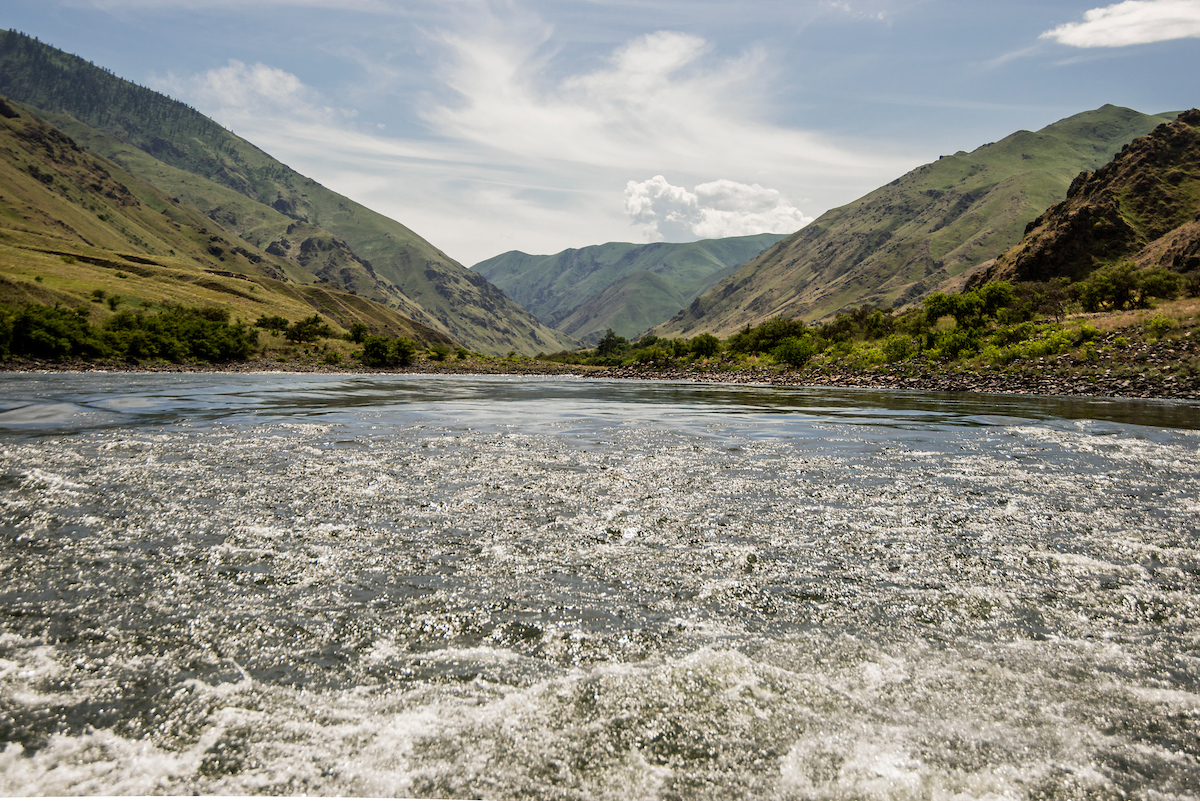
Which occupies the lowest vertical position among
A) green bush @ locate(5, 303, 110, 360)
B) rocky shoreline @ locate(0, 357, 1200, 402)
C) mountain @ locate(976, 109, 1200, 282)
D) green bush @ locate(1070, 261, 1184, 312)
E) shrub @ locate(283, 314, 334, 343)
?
rocky shoreline @ locate(0, 357, 1200, 402)

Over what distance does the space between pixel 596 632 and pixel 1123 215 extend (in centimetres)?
14217

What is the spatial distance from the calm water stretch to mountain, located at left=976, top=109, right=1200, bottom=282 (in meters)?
105

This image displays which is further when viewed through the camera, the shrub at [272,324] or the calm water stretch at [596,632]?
the shrub at [272,324]

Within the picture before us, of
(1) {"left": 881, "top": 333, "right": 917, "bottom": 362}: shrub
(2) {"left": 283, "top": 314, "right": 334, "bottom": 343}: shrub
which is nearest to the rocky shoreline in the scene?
(1) {"left": 881, "top": 333, "right": 917, "bottom": 362}: shrub

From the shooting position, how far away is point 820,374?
69.2 meters

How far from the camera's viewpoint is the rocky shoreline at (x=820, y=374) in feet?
131

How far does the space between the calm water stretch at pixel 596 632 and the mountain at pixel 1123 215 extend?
105376mm

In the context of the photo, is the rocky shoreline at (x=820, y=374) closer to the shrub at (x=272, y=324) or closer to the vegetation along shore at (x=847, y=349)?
the vegetation along shore at (x=847, y=349)

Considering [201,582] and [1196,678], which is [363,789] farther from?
[1196,678]

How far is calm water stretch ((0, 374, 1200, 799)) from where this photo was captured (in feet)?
14.6

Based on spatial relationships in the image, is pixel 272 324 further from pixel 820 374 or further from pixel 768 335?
pixel 820 374

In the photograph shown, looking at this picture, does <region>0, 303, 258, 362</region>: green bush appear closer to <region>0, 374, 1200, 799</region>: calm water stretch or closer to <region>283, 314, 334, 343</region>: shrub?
<region>283, 314, 334, 343</region>: shrub

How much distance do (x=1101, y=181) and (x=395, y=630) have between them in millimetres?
165173

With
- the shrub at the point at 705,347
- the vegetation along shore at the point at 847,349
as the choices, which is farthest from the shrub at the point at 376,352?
the shrub at the point at 705,347
